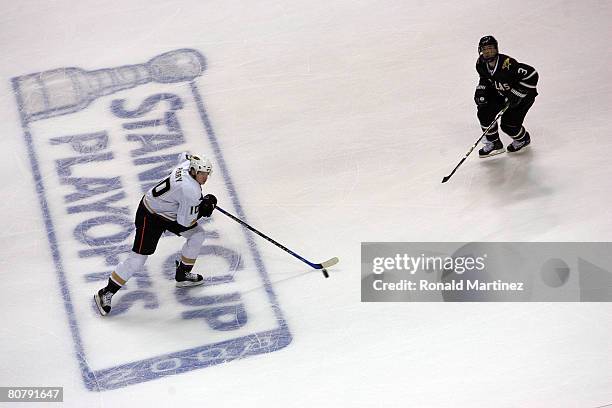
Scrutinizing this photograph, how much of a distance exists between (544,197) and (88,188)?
3033 millimetres

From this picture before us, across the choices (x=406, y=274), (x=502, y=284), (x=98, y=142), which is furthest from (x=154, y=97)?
(x=502, y=284)

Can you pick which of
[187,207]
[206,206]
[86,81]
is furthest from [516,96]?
[86,81]

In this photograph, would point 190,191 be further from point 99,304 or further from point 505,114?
point 505,114

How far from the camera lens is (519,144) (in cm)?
773

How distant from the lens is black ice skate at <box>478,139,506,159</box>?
7715mm

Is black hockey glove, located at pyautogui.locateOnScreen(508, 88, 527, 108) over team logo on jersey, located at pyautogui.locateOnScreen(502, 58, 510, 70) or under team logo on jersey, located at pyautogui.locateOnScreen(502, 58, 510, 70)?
under

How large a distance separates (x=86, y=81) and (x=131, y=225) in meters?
1.57

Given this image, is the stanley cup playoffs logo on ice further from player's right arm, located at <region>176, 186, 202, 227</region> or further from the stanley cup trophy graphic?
player's right arm, located at <region>176, 186, 202, 227</region>

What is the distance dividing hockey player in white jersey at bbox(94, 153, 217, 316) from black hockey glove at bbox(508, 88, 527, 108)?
210cm

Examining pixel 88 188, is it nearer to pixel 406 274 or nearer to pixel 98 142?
pixel 98 142

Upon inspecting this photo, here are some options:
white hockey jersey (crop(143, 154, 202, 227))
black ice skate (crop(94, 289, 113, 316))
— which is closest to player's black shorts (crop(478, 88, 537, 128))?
white hockey jersey (crop(143, 154, 202, 227))

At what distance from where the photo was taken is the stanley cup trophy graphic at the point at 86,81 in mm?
8172

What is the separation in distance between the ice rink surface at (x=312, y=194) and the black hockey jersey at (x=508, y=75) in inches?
25.2

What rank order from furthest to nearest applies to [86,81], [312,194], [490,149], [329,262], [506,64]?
[86,81], [490,149], [312,194], [506,64], [329,262]
